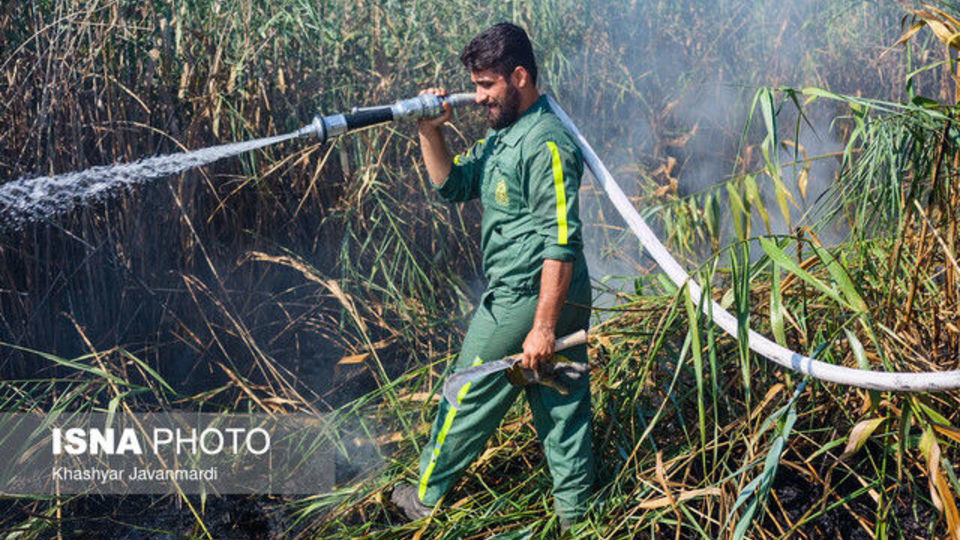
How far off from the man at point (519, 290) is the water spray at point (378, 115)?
0.05m

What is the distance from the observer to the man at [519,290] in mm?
2510

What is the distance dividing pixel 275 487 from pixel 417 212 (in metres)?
1.44

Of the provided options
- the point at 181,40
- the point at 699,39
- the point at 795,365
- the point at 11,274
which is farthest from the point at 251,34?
the point at 699,39

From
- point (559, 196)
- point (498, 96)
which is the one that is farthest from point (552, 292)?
point (498, 96)

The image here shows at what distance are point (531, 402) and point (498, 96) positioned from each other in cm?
90

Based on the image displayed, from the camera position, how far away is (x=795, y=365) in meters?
2.47

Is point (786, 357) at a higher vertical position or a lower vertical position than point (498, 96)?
lower

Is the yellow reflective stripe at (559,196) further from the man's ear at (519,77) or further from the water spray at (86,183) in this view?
the water spray at (86,183)

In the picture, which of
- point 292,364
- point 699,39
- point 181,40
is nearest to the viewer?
point 181,40

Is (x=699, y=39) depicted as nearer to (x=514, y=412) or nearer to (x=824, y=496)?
(x=514, y=412)

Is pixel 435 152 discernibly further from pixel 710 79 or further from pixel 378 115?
pixel 710 79

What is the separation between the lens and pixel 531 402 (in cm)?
269
